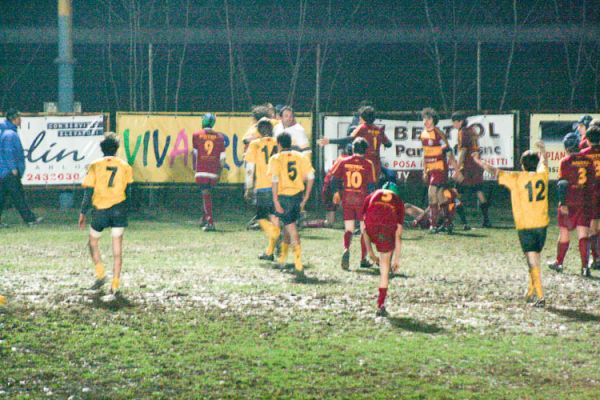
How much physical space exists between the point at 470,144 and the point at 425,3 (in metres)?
10.9

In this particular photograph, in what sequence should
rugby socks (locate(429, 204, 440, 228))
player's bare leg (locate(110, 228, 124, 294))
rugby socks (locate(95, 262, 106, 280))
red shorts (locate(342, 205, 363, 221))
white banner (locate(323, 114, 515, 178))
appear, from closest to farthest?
player's bare leg (locate(110, 228, 124, 294)) < rugby socks (locate(95, 262, 106, 280)) < red shorts (locate(342, 205, 363, 221)) < rugby socks (locate(429, 204, 440, 228)) < white banner (locate(323, 114, 515, 178))

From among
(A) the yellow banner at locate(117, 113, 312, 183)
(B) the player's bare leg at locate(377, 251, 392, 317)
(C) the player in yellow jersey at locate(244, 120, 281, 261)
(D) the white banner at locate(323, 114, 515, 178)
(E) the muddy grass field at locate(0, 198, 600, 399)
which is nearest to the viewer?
(E) the muddy grass field at locate(0, 198, 600, 399)

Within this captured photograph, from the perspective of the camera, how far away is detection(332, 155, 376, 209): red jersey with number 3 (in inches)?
511

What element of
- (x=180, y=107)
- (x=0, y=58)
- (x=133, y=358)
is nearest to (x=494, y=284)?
(x=133, y=358)

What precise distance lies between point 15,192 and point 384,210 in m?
10.4

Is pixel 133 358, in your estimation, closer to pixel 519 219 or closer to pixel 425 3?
pixel 519 219

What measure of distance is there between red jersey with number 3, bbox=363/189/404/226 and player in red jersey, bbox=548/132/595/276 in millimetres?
3299

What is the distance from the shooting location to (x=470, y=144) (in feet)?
58.5

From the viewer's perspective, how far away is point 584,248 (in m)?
12.6

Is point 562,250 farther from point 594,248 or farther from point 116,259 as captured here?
point 116,259

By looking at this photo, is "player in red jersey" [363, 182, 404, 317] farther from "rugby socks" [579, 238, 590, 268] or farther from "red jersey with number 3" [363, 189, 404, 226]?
"rugby socks" [579, 238, 590, 268]

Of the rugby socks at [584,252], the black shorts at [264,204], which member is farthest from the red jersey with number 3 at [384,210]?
the black shorts at [264,204]

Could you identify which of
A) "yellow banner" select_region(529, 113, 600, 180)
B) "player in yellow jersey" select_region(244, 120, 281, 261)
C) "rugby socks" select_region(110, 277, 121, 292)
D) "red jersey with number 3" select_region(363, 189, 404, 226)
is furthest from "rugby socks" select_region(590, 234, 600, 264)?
"yellow banner" select_region(529, 113, 600, 180)

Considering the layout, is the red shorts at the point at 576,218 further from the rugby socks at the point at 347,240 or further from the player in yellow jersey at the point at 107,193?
the player in yellow jersey at the point at 107,193
